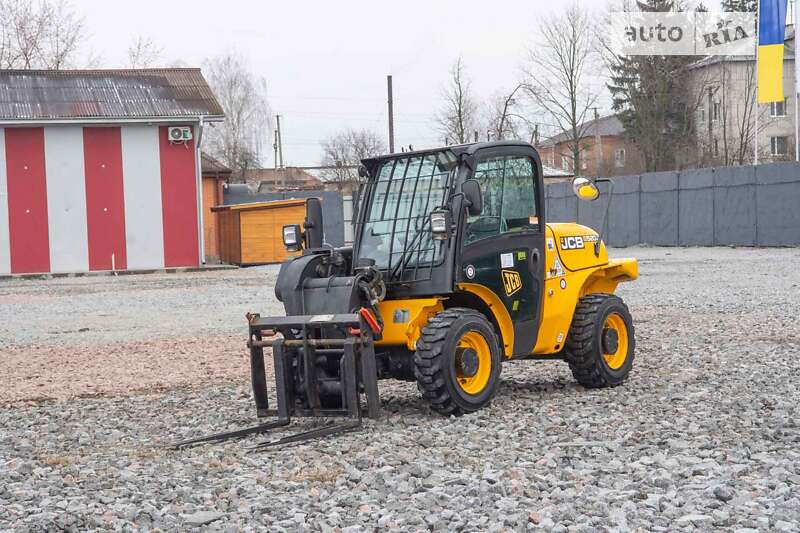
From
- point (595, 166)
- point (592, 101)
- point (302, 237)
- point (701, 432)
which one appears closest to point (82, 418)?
point (302, 237)

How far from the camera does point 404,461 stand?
7.36m

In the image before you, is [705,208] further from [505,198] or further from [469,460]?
[469,460]

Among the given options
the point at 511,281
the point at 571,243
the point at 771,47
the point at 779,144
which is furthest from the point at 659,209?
the point at 779,144

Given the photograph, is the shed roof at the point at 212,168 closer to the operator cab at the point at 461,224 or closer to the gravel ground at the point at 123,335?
the gravel ground at the point at 123,335

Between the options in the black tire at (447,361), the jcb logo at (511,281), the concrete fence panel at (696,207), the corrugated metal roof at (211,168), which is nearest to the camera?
the black tire at (447,361)

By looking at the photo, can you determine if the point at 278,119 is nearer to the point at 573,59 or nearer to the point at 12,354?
the point at 573,59

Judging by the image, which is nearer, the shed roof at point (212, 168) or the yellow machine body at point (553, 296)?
the yellow machine body at point (553, 296)

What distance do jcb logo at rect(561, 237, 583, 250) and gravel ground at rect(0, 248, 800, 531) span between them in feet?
4.25

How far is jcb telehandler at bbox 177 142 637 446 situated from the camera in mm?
8594

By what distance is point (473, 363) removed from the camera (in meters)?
8.95

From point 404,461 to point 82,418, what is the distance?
367cm

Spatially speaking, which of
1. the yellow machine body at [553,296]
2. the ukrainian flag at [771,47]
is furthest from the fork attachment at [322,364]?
the ukrainian flag at [771,47]

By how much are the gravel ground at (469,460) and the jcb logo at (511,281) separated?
37.3 inches

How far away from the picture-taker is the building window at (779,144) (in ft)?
242
